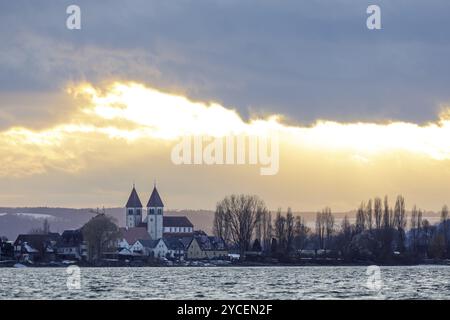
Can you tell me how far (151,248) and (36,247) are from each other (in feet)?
90.3

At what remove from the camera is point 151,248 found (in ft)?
640

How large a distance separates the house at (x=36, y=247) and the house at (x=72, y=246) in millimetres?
1187

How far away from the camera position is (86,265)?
490 feet

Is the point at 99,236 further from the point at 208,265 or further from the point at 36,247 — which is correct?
the point at 208,265

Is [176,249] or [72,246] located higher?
[72,246]

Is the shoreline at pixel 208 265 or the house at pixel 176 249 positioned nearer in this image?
the shoreline at pixel 208 265

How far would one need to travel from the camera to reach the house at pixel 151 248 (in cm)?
19075

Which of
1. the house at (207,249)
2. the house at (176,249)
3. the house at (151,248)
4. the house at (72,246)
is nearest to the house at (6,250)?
the house at (72,246)

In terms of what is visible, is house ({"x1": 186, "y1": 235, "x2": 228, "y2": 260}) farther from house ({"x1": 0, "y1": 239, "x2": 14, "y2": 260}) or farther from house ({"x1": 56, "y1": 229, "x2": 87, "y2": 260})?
house ({"x1": 0, "y1": 239, "x2": 14, "y2": 260})

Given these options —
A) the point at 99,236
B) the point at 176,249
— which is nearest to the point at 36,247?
the point at 99,236

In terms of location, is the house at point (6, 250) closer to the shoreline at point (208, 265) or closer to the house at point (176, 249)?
the shoreline at point (208, 265)
